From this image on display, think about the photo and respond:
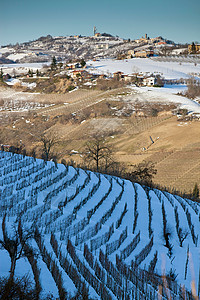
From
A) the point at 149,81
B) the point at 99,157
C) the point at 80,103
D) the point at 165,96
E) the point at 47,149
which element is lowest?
the point at 47,149

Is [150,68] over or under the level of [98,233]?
over

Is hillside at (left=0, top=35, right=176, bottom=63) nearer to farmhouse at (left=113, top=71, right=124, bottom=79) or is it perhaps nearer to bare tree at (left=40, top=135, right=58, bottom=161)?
farmhouse at (left=113, top=71, right=124, bottom=79)

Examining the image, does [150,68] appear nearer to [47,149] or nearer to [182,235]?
[47,149]

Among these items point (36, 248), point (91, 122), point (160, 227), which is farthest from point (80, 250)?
point (91, 122)

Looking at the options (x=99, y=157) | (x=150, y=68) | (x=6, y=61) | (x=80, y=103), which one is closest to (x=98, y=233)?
(x=99, y=157)

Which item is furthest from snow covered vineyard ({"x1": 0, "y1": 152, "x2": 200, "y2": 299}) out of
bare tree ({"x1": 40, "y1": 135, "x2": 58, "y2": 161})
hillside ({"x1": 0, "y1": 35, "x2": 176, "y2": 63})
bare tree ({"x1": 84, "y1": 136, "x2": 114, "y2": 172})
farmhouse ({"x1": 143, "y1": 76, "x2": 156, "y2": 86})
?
hillside ({"x1": 0, "y1": 35, "x2": 176, "y2": 63})

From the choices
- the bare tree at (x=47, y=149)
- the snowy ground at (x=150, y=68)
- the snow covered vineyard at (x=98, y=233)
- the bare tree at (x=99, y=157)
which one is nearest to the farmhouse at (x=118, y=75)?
the snowy ground at (x=150, y=68)
